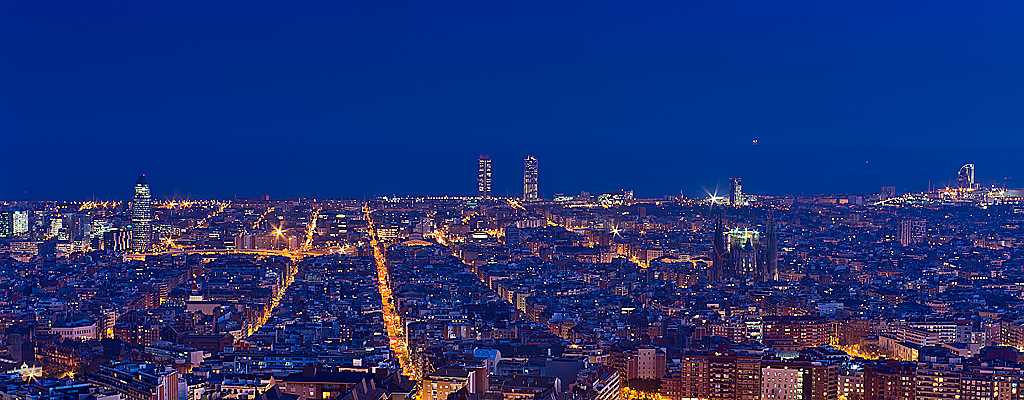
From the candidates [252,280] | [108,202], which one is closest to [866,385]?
[252,280]

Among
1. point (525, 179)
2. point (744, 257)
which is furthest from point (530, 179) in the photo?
point (744, 257)

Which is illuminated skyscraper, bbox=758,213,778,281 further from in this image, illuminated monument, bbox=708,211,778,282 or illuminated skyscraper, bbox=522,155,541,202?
illuminated skyscraper, bbox=522,155,541,202

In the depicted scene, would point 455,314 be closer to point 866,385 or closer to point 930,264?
point 866,385

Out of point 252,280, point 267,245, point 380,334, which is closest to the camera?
point 380,334

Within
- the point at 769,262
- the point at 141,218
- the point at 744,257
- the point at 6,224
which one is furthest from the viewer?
the point at 141,218

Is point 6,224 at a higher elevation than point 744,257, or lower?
higher

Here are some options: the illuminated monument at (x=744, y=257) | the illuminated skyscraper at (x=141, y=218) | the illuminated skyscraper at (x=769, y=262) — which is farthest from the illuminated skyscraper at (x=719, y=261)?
the illuminated skyscraper at (x=141, y=218)

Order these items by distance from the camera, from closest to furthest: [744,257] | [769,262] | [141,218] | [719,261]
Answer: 1. [719,261]
2. [769,262]
3. [744,257]
4. [141,218]

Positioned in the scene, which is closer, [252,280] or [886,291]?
[886,291]

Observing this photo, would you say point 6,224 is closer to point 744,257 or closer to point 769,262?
point 744,257
